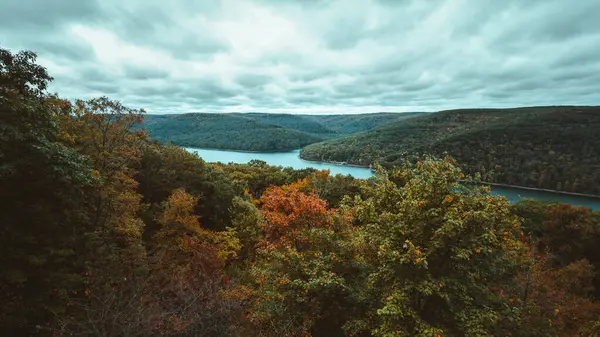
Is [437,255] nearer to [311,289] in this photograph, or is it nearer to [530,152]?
[311,289]

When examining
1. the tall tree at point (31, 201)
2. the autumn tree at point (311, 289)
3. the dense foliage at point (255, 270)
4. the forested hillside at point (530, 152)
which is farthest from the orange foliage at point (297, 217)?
the forested hillside at point (530, 152)

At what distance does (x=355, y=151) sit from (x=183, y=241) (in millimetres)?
173048

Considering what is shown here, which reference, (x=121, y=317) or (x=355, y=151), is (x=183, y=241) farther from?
(x=355, y=151)

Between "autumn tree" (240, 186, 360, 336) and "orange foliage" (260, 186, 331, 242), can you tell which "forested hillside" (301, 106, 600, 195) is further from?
"autumn tree" (240, 186, 360, 336)

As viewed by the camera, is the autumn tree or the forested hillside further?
the forested hillside

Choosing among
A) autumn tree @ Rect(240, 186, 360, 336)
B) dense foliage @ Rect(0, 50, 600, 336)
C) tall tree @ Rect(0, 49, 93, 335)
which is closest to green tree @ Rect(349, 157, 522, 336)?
dense foliage @ Rect(0, 50, 600, 336)

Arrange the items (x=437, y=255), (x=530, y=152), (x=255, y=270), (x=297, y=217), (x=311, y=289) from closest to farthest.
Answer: (x=437, y=255), (x=311, y=289), (x=255, y=270), (x=297, y=217), (x=530, y=152)

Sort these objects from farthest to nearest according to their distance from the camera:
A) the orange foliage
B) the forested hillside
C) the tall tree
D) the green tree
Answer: the forested hillside < the orange foliage < the green tree < the tall tree

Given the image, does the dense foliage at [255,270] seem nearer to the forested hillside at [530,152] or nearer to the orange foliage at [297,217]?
the orange foliage at [297,217]

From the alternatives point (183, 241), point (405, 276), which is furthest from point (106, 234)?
point (405, 276)

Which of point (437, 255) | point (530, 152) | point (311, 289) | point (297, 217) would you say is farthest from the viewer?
point (530, 152)

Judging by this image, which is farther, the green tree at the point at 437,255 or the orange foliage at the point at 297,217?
the orange foliage at the point at 297,217

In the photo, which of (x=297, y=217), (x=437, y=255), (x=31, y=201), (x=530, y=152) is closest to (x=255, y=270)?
(x=297, y=217)

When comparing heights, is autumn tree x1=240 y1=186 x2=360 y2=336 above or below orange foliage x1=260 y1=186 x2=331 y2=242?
below
